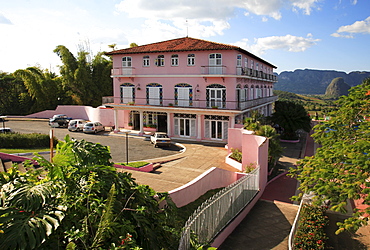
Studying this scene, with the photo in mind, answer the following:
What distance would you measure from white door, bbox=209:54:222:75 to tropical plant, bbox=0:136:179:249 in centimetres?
2174

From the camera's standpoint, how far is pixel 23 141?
21.8 metres

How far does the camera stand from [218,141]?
92.9ft

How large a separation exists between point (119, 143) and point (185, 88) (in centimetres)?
825

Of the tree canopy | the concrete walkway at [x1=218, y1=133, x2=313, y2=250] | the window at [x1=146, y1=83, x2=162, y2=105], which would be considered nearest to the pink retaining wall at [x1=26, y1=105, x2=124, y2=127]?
the window at [x1=146, y1=83, x2=162, y2=105]

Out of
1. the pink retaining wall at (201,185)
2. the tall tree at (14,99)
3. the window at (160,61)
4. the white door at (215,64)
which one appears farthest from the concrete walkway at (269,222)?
the tall tree at (14,99)

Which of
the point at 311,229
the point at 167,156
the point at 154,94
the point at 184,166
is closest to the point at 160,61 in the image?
the point at 154,94

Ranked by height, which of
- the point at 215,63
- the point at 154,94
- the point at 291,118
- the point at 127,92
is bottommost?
the point at 291,118

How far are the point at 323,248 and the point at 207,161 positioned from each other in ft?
39.0

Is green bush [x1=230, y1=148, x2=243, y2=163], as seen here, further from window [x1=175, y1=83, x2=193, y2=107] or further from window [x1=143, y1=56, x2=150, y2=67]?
window [x1=143, y1=56, x2=150, y2=67]

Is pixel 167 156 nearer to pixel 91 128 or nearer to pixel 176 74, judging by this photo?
pixel 176 74

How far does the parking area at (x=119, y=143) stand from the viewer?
22.5 meters

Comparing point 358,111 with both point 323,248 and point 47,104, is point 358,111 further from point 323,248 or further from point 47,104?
point 47,104

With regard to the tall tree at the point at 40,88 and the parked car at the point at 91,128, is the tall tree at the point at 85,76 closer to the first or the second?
the tall tree at the point at 40,88

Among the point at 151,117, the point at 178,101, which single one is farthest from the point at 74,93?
the point at 178,101
